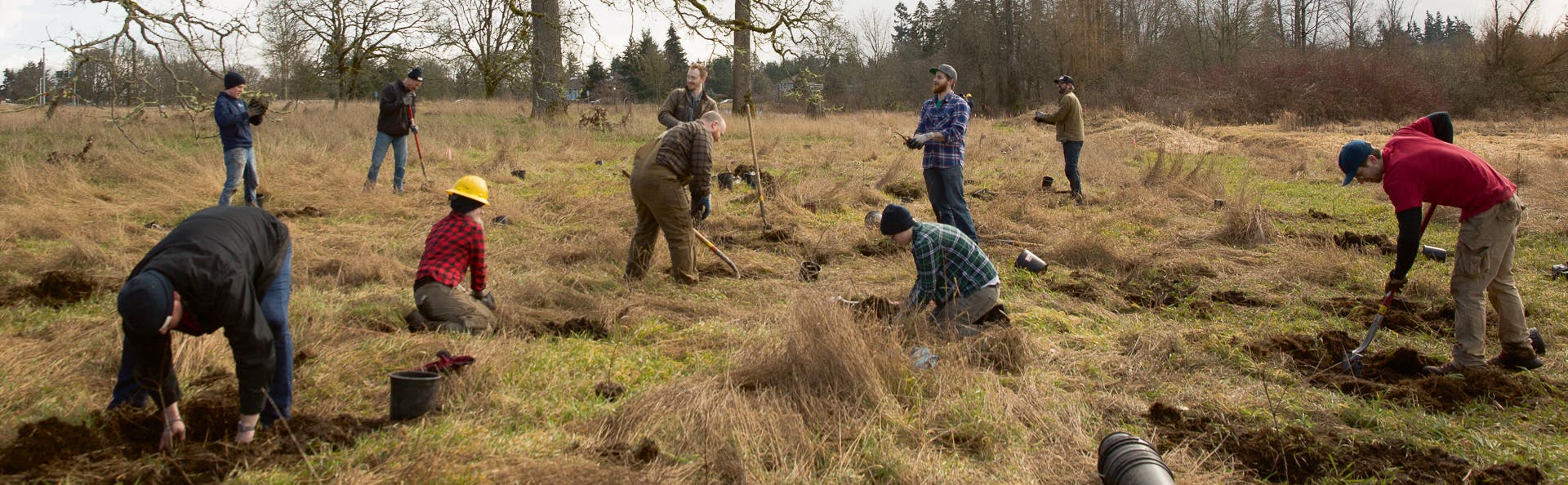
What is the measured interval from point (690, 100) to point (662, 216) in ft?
9.73

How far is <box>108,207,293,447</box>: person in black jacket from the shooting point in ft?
8.98

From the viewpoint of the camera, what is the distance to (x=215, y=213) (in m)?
3.13

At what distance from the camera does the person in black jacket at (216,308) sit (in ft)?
8.98

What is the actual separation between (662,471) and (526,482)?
45 centimetres

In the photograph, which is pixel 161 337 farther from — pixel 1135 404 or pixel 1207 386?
pixel 1207 386

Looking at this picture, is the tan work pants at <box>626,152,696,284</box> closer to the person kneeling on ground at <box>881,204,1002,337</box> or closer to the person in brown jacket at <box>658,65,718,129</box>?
the person kneeling on ground at <box>881,204,1002,337</box>

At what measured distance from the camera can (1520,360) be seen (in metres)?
4.46

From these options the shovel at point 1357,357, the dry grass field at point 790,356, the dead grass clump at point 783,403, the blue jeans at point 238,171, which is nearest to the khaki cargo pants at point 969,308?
the dry grass field at point 790,356

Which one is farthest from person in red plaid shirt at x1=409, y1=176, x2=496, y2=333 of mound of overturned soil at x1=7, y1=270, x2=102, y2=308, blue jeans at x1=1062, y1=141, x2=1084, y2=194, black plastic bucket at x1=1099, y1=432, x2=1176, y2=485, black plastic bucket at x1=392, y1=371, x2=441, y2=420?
blue jeans at x1=1062, y1=141, x2=1084, y2=194

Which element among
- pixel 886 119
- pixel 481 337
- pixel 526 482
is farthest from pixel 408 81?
pixel 886 119

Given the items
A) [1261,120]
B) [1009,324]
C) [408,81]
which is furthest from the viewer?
[1261,120]

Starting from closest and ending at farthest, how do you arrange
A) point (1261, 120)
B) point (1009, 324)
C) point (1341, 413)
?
point (1341, 413) → point (1009, 324) → point (1261, 120)

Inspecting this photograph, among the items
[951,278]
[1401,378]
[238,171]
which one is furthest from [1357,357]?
[238,171]

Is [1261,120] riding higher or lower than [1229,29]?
lower
